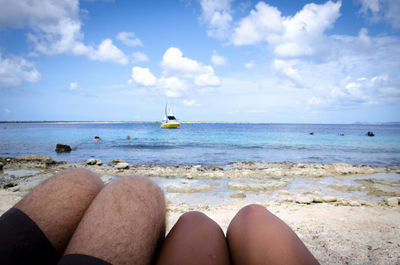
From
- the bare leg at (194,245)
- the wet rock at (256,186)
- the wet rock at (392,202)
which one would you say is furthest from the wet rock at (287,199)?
the bare leg at (194,245)

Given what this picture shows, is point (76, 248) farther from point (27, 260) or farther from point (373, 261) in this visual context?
point (373, 261)

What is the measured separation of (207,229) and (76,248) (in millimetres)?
606

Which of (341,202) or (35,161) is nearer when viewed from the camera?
(341,202)

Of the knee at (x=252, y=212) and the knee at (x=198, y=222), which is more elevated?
the knee at (x=252, y=212)

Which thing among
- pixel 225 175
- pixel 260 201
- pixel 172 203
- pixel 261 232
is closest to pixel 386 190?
pixel 260 201

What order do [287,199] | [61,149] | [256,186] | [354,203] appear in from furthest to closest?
[61,149], [256,186], [287,199], [354,203]

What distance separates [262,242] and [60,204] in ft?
2.95

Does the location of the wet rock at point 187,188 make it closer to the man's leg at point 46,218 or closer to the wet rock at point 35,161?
the man's leg at point 46,218

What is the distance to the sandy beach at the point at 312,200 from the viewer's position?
2.89 meters

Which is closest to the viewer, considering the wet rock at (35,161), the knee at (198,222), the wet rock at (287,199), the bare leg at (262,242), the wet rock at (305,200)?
the bare leg at (262,242)

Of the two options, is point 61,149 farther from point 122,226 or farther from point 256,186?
point 122,226

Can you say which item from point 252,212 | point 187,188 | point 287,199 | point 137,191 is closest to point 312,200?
point 287,199

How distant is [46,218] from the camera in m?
0.85

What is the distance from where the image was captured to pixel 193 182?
7965mm
